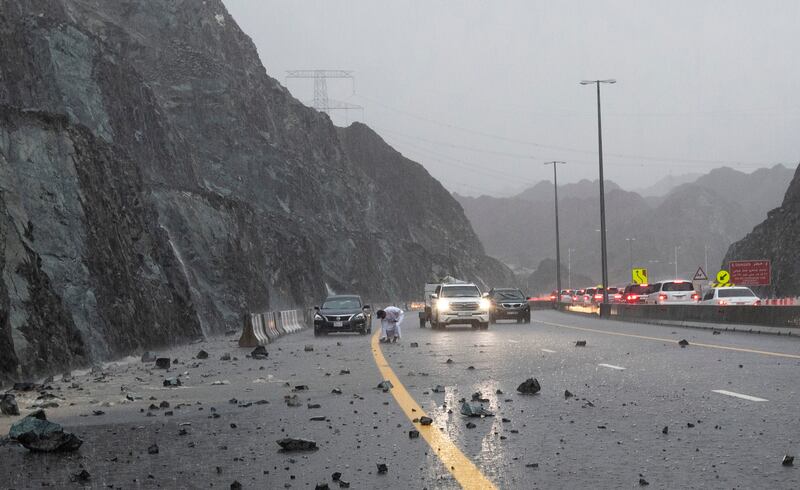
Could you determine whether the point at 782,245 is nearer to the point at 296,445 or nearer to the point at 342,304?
the point at 342,304

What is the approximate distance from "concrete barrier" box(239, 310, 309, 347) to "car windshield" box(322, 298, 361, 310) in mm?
1890

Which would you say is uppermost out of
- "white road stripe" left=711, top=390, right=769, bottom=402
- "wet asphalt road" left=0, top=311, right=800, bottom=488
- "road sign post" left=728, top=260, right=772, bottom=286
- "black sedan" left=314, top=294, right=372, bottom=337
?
"road sign post" left=728, top=260, right=772, bottom=286

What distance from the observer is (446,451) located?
28.8 feet

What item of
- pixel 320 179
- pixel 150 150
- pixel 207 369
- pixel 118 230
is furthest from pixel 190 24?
pixel 207 369

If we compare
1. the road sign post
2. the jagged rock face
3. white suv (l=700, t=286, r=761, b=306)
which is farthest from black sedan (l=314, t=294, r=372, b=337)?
the jagged rock face

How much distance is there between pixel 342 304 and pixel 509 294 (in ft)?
39.0

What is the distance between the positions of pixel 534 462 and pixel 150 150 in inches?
2491

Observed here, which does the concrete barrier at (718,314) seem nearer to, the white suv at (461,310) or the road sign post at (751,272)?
the white suv at (461,310)

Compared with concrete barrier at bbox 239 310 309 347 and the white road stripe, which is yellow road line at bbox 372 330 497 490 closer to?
the white road stripe

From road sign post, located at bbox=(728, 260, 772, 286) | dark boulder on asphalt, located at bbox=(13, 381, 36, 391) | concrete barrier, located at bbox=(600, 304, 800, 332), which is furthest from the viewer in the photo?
road sign post, located at bbox=(728, 260, 772, 286)

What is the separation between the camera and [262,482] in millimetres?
7547

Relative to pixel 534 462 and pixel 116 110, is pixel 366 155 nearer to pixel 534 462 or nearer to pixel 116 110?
pixel 116 110

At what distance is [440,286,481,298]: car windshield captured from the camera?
129ft

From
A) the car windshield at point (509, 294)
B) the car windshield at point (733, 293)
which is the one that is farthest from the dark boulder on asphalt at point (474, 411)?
the car windshield at point (509, 294)
